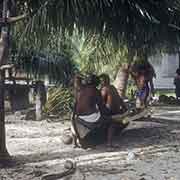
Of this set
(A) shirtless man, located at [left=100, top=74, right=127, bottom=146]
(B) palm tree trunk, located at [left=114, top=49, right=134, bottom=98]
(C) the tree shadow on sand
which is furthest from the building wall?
(A) shirtless man, located at [left=100, top=74, right=127, bottom=146]

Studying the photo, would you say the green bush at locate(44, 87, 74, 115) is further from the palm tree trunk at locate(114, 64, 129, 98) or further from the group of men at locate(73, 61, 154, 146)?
the group of men at locate(73, 61, 154, 146)

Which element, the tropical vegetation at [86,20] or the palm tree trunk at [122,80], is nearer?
the tropical vegetation at [86,20]

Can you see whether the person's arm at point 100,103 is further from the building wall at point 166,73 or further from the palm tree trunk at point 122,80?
the building wall at point 166,73

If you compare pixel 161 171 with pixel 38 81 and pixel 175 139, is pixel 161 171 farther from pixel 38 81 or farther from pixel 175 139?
pixel 38 81

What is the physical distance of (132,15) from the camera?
6.70 meters

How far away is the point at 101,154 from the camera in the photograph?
7.49 meters

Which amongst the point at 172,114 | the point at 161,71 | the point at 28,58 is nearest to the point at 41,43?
the point at 28,58

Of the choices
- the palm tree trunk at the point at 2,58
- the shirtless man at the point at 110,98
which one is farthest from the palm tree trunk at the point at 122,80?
the palm tree trunk at the point at 2,58

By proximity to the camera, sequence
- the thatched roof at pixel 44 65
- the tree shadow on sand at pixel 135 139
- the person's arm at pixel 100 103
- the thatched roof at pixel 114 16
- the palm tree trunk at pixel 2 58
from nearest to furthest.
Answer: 1. the thatched roof at pixel 114 16
2. the palm tree trunk at pixel 2 58
3. the tree shadow on sand at pixel 135 139
4. the person's arm at pixel 100 103
5. the thatched roof at pixel 44 65

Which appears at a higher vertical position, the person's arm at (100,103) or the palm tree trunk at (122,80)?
the palm tree trunk at (122,80)

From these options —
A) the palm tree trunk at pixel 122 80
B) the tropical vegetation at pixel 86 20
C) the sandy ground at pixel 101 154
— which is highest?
the tropical vegetation at pixel 86 20

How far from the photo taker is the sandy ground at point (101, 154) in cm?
623

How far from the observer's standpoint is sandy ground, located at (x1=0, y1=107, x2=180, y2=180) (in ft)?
20.4

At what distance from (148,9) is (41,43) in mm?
1654
